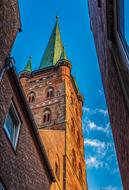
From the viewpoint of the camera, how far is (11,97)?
751 centimetres

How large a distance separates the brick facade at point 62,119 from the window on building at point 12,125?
11.5m

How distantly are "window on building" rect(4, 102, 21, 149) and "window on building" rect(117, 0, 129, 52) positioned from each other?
13.9 feet

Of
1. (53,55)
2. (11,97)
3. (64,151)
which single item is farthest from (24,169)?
(53,55)

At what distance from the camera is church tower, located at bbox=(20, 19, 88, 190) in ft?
74.8

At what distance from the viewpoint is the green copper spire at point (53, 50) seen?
1670 inches

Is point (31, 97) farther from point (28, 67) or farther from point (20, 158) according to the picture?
point (20, 158)

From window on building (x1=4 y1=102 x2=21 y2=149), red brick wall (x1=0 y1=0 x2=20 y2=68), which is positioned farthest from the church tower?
red brick wall (x1=0 y1=0 x2=20 y2=68)

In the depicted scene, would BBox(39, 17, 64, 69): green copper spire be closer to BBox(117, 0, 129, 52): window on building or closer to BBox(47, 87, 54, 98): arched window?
BBox(47, 87, 54, 98): arched window

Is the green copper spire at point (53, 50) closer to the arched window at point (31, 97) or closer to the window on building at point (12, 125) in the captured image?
the arched window at point (31, 97)

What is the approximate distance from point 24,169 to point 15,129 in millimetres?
1079

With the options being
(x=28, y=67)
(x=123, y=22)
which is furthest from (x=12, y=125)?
(x=28, y=67)

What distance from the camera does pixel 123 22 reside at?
3.47 meters

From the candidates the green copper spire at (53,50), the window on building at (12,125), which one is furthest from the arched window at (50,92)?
the window on building at (12,125)

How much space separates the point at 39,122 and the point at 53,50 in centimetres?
1810
